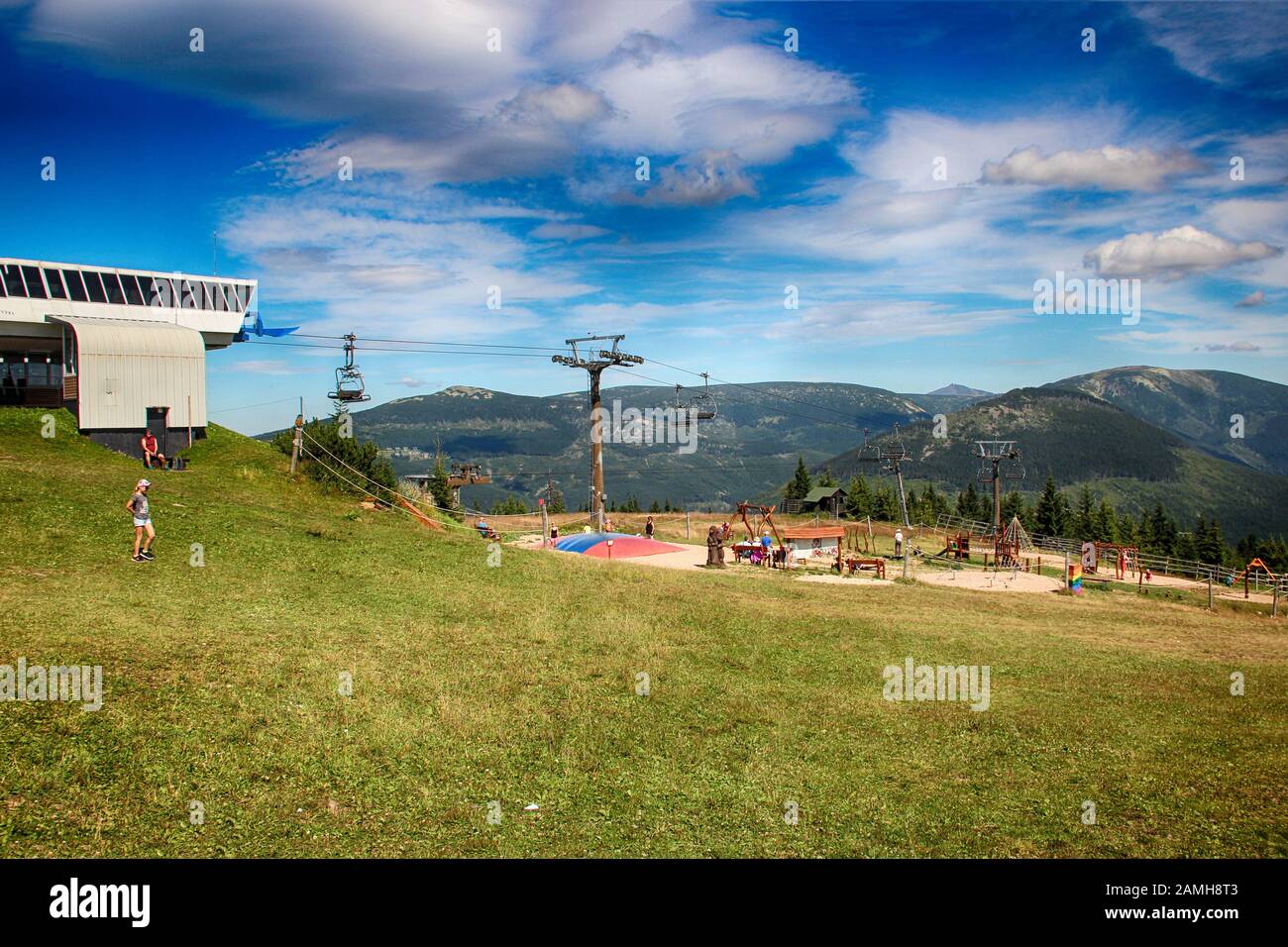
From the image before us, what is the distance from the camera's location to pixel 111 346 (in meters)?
38.3

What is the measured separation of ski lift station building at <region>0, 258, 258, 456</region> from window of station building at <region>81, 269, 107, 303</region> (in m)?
0.05

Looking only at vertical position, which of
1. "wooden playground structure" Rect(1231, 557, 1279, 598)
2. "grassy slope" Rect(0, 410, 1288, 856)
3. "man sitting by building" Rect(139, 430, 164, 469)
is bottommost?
"wooden playground structure" Rect(1231, 557, 1279, 598)

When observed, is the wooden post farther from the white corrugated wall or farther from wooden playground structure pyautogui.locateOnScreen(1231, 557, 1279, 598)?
wooden playground structure pyautogui.locateOnScreen(1231, 557, 1279, 598)

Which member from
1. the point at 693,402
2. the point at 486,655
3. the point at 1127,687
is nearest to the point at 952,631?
the point at 1127,687

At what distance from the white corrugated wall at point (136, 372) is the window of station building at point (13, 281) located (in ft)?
15.6

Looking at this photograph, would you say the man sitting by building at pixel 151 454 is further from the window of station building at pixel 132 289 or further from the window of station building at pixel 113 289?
the window of station building at pixel 132 289

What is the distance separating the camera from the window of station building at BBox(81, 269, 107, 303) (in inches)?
1734

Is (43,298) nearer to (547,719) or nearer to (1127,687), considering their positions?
(547,719)

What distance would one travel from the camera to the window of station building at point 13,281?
41.5m

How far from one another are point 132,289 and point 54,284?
3.66 metres

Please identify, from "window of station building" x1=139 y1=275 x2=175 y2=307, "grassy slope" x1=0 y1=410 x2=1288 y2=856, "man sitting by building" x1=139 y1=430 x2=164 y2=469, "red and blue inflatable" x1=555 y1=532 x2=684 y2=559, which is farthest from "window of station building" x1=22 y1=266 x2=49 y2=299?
"red and blue inflatable" x1=555 y1=532 x2=684 y2=559

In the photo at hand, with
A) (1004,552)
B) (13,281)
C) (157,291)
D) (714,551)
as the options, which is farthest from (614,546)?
(13,281)
